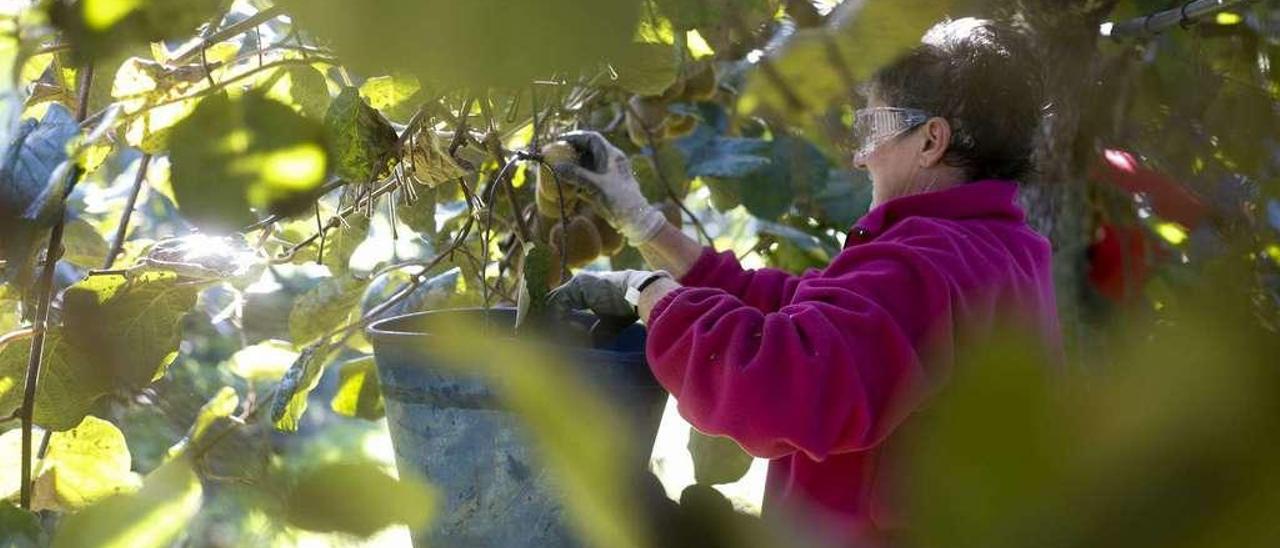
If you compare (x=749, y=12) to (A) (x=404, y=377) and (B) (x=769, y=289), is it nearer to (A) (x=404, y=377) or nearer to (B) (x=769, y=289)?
(A) (x=404, y=377)

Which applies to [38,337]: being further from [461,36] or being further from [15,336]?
[461,36]

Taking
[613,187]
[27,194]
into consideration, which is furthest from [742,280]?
[27,194]

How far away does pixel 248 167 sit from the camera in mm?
279

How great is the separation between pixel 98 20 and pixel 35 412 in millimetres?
653

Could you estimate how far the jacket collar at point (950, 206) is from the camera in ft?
3.59

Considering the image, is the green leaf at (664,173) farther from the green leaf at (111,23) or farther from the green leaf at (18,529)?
the green leaf at (111,23)

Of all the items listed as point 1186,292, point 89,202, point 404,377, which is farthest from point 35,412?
point 89,202

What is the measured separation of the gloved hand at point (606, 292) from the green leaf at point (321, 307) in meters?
0.22

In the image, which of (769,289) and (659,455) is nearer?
(769,289)

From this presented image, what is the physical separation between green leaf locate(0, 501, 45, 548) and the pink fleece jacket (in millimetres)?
439

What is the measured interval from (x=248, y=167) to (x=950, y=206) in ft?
2.94

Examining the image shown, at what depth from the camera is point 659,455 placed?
5.45 feet

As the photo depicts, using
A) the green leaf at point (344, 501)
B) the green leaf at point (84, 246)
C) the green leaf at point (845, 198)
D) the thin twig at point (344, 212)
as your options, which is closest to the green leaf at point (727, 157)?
the green leaf at point (845, 198)

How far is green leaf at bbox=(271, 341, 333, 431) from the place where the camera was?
3.22ft
